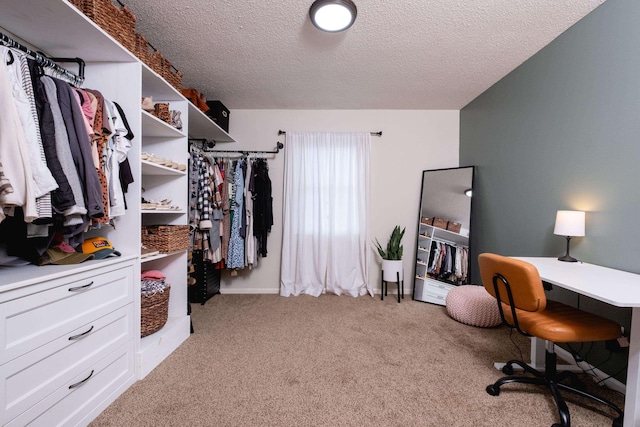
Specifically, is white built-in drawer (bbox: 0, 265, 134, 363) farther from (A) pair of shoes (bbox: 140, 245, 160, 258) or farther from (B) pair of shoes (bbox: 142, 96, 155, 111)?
(B) pair of shoes (bbox: 142, 96, 155, 111)

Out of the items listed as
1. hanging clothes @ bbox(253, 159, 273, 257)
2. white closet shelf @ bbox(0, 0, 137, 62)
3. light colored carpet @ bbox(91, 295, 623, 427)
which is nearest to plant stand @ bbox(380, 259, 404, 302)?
light colored carpet @ bbox(91, 295, 623, 427)

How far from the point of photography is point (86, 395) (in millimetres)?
1220

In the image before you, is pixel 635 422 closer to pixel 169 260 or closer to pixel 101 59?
pixel 169 260

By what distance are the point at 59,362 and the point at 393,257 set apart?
2780 millimetres

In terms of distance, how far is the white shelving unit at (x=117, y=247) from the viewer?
1.04m

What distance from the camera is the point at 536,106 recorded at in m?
2.10

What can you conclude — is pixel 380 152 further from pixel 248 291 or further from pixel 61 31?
pixel 61 31

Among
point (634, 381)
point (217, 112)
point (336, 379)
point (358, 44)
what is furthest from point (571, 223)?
point (217, 112)

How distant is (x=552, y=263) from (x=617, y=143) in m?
0.81

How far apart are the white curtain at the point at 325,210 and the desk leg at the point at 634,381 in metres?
2.19

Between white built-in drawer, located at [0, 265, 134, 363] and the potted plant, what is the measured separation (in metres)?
2.42

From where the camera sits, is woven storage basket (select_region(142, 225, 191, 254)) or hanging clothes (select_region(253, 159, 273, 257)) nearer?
woven storage basket (select_region(142, 225, 191, 254))

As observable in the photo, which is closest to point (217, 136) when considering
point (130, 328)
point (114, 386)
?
point (130, 328)

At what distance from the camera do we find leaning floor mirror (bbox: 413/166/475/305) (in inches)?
112
